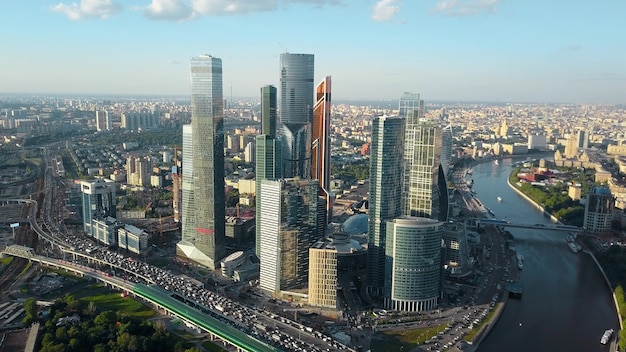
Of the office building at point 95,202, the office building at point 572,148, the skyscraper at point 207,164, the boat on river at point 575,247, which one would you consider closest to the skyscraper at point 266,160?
the skyscraper at point 207,164

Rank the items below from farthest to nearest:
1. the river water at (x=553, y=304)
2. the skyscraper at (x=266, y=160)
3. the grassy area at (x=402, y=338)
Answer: the skyscraper at (x=266, y=160) < the river water at (x=553, y=304) < the grassy area at (x=402, y=338)

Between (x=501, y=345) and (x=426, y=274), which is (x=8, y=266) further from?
(x=501, y=345)

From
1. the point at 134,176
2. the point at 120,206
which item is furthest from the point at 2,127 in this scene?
the point at 120,206

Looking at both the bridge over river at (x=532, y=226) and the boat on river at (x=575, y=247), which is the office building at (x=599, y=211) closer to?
the bridge over river at (x=532, y=226)

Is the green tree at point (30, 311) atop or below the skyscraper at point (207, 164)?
below

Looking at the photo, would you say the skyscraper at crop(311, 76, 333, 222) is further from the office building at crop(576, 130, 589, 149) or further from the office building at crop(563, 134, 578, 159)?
the office building at crop(576, 130, 589, 149)

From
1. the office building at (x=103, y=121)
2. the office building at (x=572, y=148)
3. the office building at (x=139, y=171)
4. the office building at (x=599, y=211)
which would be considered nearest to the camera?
the office building at (x=599, y=211)

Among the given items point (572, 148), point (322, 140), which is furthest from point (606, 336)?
point (572, 148)
